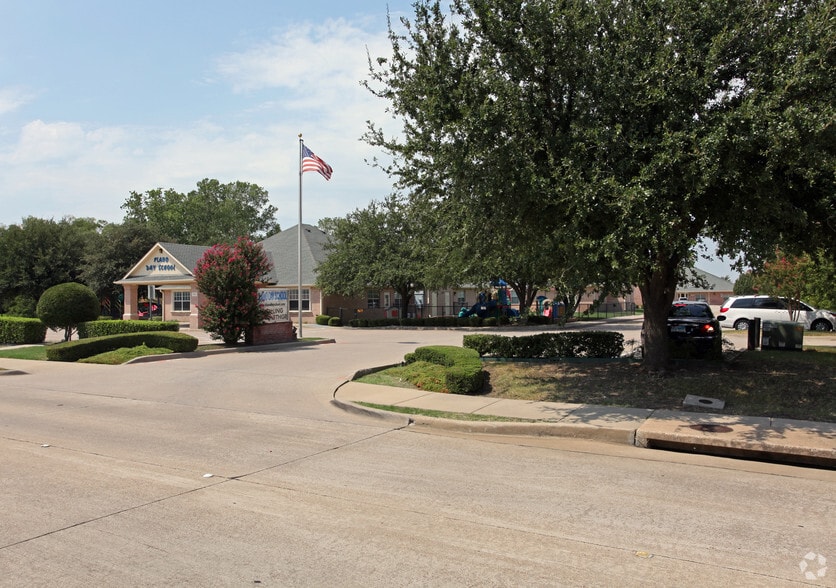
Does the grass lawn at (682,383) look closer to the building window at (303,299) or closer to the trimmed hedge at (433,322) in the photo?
the trimmed hedge at (433,322)

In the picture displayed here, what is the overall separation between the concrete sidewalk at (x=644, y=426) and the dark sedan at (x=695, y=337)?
214 inches

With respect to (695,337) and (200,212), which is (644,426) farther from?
(200,212)

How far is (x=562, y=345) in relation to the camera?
15.5 meters

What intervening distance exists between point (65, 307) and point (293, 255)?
2308cm

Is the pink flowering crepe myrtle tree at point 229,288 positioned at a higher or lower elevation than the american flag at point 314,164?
lower

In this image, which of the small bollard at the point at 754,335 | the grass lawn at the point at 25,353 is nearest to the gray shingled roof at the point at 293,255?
the grass lawn at the point at 25,353

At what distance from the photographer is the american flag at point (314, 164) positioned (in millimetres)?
27266

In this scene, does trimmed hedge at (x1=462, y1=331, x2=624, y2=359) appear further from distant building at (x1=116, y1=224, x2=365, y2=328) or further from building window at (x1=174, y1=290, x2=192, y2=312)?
building window at (x1=174, y1=290, x2=192, y2=312)

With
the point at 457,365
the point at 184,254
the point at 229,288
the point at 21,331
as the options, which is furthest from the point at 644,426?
the point at 184,254

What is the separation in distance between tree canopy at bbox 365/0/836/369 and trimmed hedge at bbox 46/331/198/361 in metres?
14.2

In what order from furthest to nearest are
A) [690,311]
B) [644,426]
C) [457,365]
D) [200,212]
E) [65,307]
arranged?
1. [200,212]
2. [65,307]
3. [690,311]
4. [457,365]
5. [644,426]

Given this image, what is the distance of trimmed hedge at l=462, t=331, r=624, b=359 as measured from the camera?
15391 millimetres

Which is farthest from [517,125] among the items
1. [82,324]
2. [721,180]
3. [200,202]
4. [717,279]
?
[717,279]

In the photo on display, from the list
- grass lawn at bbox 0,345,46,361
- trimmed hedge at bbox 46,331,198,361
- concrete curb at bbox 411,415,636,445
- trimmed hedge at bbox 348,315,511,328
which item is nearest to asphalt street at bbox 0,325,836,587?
concrete curb at bbox 411,415,636,445
